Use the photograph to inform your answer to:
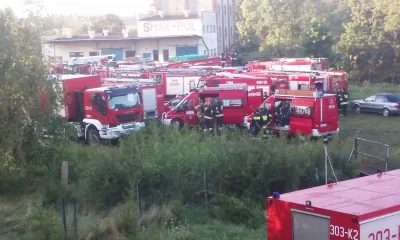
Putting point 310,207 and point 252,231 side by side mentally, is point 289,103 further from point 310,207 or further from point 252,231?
point 310,207

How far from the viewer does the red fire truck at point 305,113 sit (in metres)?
23.2

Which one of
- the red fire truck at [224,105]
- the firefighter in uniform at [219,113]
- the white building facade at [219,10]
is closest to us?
the firefighter in uniform at [219,113]

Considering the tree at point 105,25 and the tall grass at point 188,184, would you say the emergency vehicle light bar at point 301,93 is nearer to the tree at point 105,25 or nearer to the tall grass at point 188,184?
the tall grass at point 188,184

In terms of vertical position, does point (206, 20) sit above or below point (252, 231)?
above

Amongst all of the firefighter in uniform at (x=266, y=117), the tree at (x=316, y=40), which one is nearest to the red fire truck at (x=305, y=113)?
the firefighter in uniform at (x=266, y=117)

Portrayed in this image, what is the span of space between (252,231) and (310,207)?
4998 millimetres

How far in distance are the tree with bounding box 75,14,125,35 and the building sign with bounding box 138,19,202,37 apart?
25.6 m

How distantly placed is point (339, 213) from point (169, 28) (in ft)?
186

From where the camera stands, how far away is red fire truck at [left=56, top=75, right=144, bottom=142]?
24.0 metres

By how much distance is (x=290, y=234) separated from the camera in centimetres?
794

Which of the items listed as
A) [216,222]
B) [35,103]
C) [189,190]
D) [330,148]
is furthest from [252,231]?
[35,103]

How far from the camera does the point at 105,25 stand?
89.9 m

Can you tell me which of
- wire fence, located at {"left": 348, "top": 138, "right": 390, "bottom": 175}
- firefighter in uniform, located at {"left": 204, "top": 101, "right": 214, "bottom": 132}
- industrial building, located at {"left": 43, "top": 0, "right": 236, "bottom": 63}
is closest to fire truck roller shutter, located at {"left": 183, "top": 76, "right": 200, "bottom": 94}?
firefighter in uniform, located at {"left": 204, "top": 101, "right": 214, "bottom": 132}

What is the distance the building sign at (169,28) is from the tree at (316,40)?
1412 centimetres
